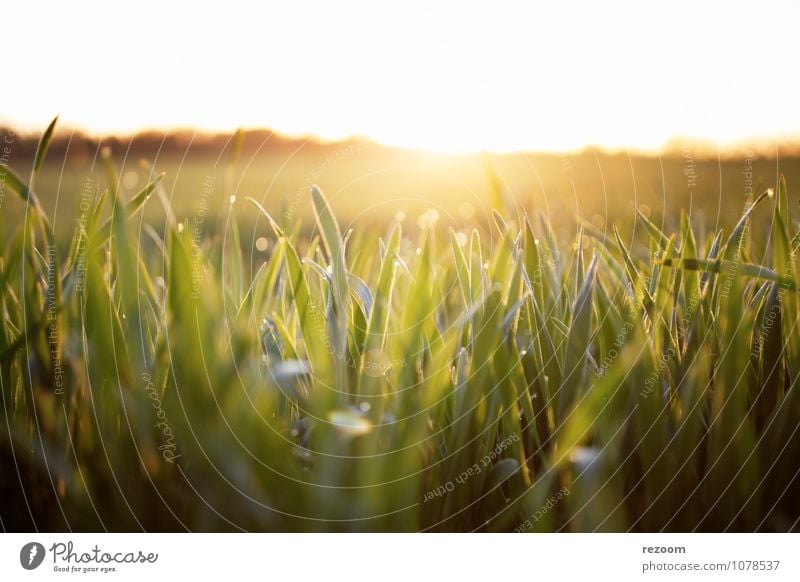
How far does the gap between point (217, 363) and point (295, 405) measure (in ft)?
0.16

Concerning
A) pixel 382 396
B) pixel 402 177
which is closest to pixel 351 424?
pixel 382 396

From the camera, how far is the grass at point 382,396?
329 millimetres

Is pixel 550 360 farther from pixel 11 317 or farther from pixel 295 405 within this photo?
pixel 11 317

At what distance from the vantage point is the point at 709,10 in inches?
18.3
